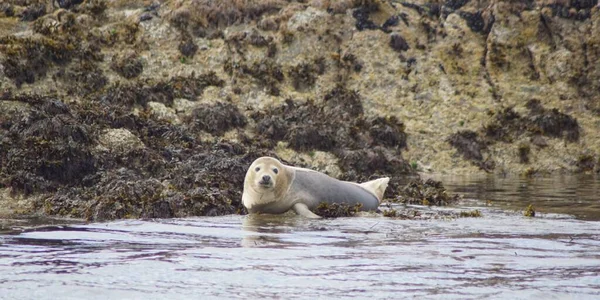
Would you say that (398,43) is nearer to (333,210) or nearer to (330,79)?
(330,79)

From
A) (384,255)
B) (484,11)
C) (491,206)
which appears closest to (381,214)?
(491,206)

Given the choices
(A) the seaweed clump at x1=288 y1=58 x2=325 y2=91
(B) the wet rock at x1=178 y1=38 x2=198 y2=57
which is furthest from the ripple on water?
(B) the wet rock at x1=178 y1=38 x2=198 y2=57

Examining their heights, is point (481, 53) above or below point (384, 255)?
above

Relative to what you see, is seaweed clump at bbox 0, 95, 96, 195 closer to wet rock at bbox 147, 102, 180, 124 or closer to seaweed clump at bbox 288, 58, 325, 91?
wet rock at bbox 147, 102, 180, 124

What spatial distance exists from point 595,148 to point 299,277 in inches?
954

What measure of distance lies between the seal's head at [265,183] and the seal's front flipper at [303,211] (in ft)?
0.95

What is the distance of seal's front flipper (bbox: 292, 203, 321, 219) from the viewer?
12.9 meters

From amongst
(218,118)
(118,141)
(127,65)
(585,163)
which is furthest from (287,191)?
(127,65)

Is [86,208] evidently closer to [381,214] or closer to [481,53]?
[381,214]

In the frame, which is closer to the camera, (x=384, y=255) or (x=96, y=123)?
(x=384, y=255)

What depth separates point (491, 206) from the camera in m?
15.2

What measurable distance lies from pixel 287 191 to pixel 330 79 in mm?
19484

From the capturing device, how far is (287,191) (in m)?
13.4

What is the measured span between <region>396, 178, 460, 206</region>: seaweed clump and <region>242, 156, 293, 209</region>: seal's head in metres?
3.61
